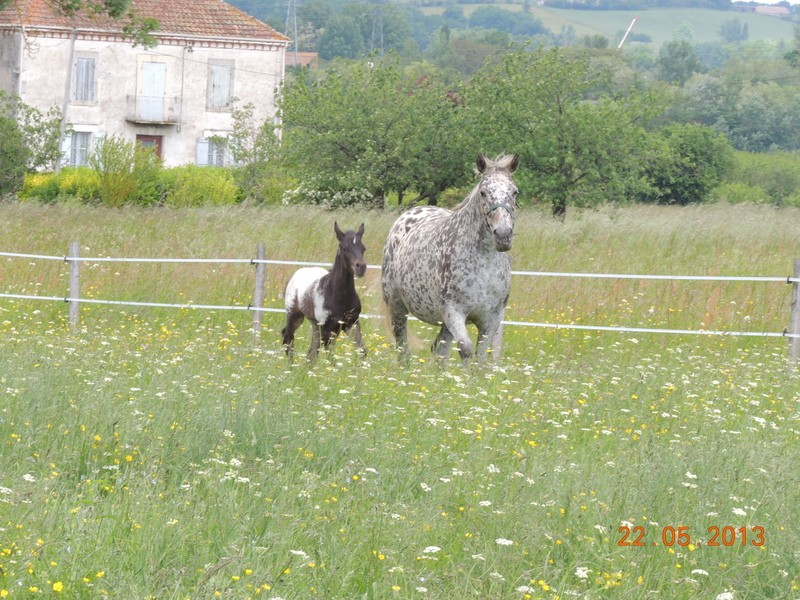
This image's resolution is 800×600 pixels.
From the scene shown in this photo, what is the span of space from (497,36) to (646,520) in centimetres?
15597

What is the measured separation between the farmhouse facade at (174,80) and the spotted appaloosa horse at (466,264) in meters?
40.1

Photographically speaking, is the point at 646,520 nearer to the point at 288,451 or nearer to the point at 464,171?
the point at 288,451

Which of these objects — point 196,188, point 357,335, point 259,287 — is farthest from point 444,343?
point 196,188

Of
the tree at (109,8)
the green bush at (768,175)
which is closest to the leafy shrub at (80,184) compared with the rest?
the tree at (109,8)

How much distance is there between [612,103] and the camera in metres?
27.9

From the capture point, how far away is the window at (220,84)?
170 ft

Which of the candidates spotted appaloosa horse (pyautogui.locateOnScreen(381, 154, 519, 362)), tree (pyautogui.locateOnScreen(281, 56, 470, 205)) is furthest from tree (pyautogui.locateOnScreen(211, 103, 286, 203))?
spotted appaloosa horse (pyautogui.locateOnScreen(381, 154, 519, 362))

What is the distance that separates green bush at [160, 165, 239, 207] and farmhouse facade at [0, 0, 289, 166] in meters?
17.1

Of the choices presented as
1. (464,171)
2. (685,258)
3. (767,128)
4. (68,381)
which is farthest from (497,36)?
(68,381)

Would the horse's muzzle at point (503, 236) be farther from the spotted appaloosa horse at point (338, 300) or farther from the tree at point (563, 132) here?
the tree at point (563, 132)

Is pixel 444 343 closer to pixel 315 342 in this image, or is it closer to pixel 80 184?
pixel 315 342

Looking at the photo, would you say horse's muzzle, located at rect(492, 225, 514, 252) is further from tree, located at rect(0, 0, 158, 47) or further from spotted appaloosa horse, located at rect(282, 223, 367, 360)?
tree, located at rect(0, 0, 158, 47)

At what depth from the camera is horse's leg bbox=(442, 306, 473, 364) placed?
396 inches

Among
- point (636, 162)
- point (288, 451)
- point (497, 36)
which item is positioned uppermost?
point (497, 36)
